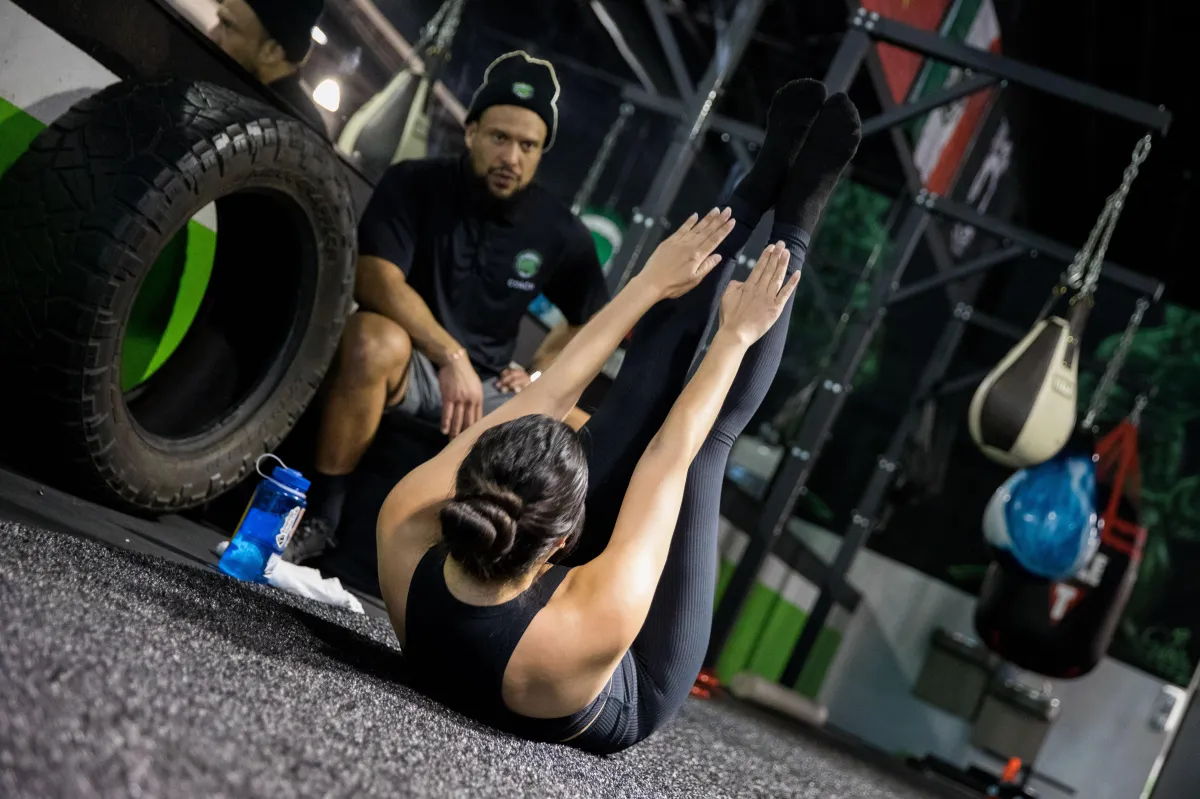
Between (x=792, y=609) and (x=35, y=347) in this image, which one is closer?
(x=35, y=347)

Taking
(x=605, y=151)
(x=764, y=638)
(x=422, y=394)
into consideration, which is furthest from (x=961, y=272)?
(x=422, y=394)

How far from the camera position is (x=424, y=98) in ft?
8.80

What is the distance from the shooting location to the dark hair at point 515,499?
109cm

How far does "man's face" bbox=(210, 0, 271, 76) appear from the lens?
5.98 ft

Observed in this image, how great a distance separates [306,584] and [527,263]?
0.84 m

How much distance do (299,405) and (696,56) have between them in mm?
3579

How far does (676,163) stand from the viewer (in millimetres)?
3195

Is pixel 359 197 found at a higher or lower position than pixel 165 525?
higher

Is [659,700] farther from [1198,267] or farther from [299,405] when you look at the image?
[1198,267]

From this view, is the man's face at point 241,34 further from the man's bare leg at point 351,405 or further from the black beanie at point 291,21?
the man's bare leg at point 351,405

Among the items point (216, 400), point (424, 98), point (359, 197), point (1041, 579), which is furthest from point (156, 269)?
point (1041, 579)

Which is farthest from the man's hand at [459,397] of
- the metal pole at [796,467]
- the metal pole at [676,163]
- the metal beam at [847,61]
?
the metal pole at [796,467]

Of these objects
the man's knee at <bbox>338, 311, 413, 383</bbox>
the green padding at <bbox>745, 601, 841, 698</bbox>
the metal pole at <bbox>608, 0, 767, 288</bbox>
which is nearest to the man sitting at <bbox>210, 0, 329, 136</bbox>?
the man's knee at <bbox>338, 311, 413, 383</bbox>

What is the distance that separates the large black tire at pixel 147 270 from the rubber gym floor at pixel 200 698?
9cm
